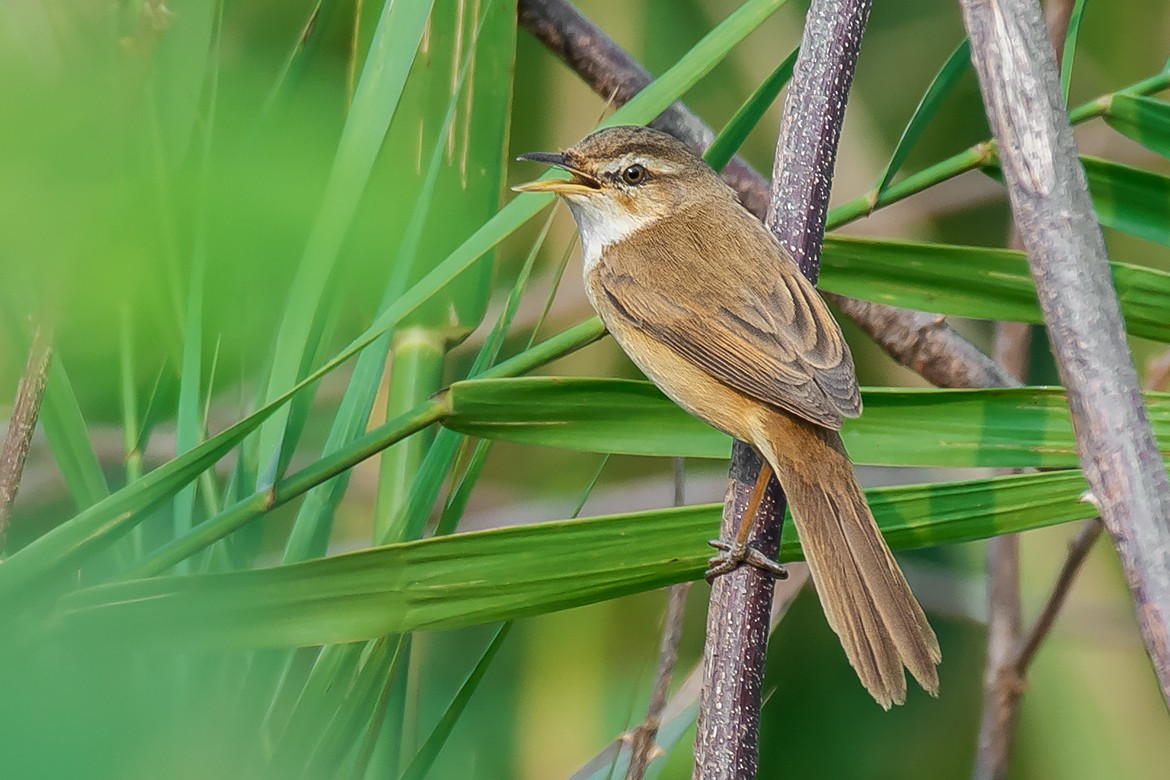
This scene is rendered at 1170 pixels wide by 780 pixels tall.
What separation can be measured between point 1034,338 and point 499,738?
6.55ft

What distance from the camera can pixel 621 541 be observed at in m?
1.54

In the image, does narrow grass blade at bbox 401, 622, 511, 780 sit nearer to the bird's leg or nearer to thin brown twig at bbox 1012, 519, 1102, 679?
the bird's leg

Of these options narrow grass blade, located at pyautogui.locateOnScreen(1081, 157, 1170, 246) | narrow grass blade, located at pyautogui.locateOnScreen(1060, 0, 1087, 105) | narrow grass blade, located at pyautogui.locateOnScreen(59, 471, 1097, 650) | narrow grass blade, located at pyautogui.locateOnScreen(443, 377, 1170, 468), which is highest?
narrow grass blade, located at pyautogui.locateOnScreen(1060, 0, 1087, 105)

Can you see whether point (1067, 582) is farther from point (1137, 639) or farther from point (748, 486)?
point (748, 486)

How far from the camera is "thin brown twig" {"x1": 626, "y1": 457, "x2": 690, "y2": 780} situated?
2.01m

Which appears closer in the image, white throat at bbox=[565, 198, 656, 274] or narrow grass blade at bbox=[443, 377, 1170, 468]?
narrow grass blade at bbox=[443, 377, 1170, 468]

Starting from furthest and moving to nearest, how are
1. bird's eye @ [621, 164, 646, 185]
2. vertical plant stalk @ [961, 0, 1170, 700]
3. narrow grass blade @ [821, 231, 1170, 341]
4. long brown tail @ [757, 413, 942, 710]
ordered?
1. bird's eye @ [621, 164, 646, 185]
2. narrow grass blade @ [821, 231, 1170, 341]
3. long brown tail @ [757, 413, 942, 710]
4. vertical plant stalk @ [961, 0, 1170, 700]

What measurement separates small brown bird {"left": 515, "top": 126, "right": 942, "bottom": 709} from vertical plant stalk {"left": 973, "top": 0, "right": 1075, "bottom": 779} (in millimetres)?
886

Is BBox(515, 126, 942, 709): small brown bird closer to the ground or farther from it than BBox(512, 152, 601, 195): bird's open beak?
closer to the ground

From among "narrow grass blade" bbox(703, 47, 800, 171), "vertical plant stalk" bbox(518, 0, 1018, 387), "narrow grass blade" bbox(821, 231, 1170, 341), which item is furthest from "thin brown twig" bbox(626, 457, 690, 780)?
"vertical plant stalk" bbox(518, 0, 1018, 387)

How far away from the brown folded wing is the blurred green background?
0.25m

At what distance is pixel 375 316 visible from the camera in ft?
6.00

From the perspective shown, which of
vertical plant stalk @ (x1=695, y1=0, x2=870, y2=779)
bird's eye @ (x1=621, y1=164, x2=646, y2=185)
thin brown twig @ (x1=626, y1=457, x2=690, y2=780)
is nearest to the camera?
vertical plant stalk @ (x1=695, y1=0, x2=870, y2=779)

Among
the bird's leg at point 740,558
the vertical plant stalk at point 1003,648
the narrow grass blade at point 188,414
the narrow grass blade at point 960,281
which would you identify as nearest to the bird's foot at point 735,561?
the bird's leg at point 740,558
